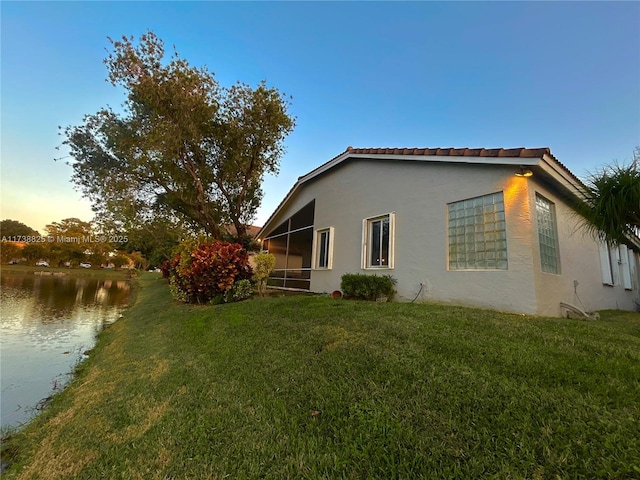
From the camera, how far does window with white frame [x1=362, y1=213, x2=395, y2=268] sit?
7934 millimetres

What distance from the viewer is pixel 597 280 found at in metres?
8.29

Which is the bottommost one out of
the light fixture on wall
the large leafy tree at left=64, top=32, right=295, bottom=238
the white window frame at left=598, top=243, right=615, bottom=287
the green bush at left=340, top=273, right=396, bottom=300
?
the green bush at left=340, top=273, right=396, bottom=300

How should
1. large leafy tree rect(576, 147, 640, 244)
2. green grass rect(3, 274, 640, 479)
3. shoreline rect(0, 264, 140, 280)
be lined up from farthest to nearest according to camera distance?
1. shoreline rect(0, 264, 140, 280)
2. large leafy tree rect(576, 147, 640, 244)
3. green grass rect(3, 274, 640, 479)

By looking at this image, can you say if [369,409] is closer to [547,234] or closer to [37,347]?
[547,234]

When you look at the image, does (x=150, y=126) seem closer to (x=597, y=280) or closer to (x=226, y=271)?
(x=226, y=271)

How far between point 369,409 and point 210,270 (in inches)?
317

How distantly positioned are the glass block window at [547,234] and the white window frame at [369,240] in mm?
3144

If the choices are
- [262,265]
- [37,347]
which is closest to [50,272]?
[37,347]

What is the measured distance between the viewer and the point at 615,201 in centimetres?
480

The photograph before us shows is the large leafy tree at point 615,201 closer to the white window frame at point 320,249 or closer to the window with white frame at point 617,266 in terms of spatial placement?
the window with white frame at point 617,266

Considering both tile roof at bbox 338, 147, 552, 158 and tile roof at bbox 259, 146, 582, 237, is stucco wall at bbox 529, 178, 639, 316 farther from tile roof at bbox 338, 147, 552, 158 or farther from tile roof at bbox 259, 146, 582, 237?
tile roof at bbox 338, 147, 552, 158

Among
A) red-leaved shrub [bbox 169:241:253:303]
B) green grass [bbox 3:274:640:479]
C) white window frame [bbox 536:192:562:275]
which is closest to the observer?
green grass [bbox 3:274:640:479]

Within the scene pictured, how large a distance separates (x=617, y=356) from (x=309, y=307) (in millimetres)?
4807

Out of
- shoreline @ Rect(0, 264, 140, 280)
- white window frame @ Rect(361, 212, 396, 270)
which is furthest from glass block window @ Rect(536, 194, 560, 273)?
shoreline @ Rect(0, 264, 140, 280)
